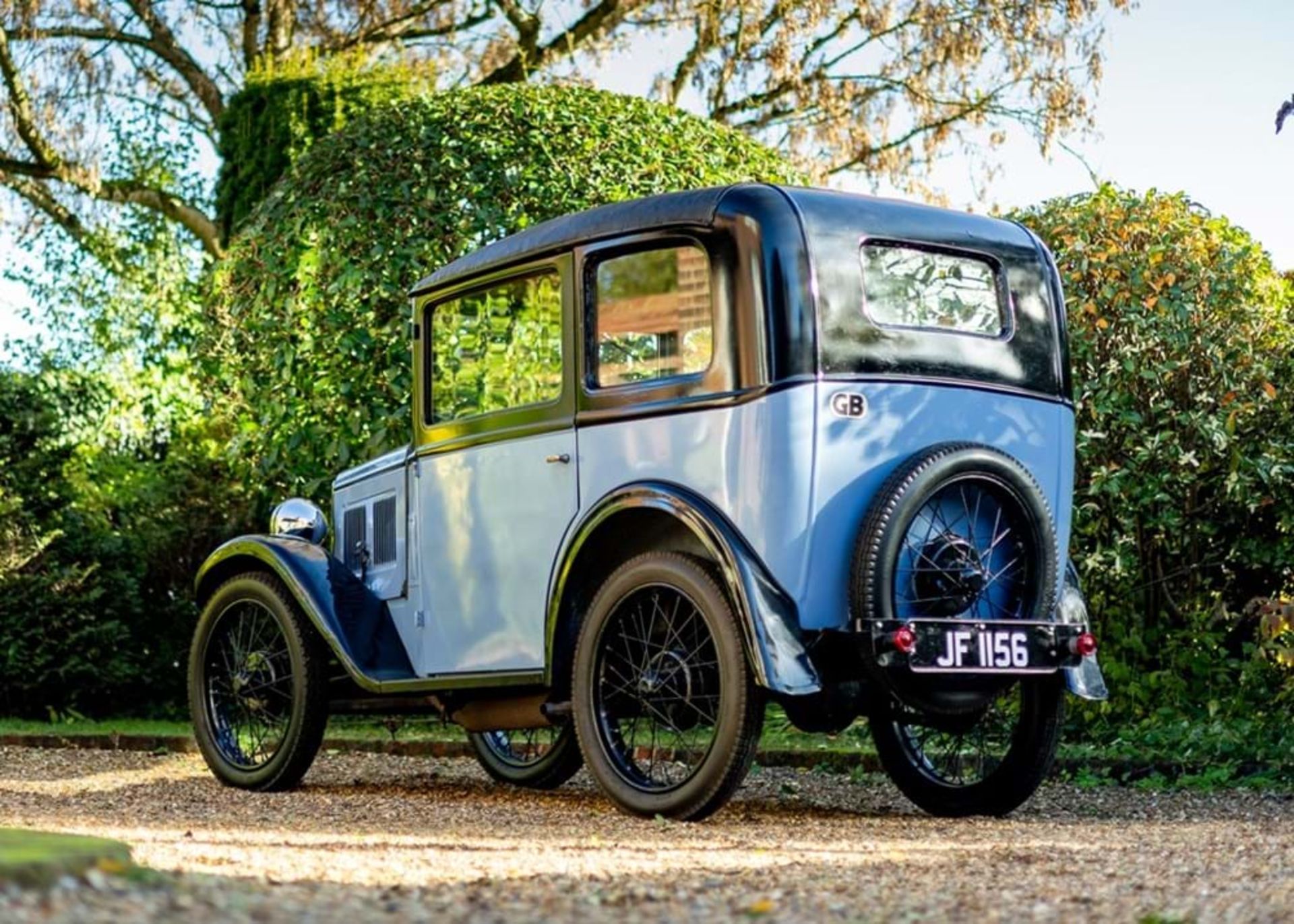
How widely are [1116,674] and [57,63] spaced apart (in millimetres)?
13620

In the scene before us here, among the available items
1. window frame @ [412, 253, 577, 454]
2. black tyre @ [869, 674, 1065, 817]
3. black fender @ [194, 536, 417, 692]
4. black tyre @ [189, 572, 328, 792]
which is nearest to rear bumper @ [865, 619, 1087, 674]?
black tyre @ [869, 674, 1065, 817]

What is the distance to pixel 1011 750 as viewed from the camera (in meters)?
6.64

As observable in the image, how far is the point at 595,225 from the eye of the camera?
659cm

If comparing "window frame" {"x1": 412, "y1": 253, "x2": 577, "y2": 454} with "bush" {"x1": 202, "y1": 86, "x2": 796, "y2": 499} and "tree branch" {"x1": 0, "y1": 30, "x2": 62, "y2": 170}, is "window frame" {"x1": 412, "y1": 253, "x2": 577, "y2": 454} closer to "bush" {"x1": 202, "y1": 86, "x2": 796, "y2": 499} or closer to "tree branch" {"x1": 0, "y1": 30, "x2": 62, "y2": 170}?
"bush" {"x1": 202, "y1": 86, "x2": 796, "y2": 499}

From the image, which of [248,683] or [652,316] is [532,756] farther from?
[652,316]

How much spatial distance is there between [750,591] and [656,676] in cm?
57

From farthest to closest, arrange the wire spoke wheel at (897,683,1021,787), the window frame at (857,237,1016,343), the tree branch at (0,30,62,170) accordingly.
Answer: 1. the tree branch at (0,30,62,170)
2. the wire spoke wheel at (897,683,1021,787)
3. the window frame at (857,237,1016,343)

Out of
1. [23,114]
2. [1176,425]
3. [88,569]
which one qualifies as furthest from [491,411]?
[23,114]

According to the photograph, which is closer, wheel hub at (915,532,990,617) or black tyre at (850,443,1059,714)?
black tyre at (850,443,1059,714)

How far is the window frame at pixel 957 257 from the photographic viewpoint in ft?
20.5

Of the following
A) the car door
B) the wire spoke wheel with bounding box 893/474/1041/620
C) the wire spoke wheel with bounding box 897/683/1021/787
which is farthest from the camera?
the wire spoke wheel with bounding box 897/683/1021/787

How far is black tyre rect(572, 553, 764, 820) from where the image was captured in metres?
5.84

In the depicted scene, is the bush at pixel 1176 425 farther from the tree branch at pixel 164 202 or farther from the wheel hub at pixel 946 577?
the tree branch at pixel 164 202

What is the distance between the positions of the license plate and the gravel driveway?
1.75 ft
